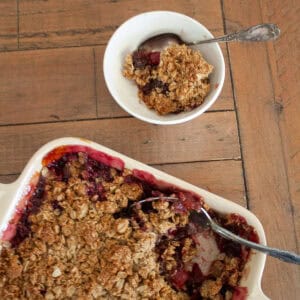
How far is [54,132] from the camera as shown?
113 centimetres

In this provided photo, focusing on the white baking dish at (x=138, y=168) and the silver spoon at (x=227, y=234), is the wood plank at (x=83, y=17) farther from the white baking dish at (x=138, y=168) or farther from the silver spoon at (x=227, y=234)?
the silver spoon at (x=227, y=234)

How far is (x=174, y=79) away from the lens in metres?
1.05

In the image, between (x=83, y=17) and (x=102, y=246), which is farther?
(x=83, y=17)

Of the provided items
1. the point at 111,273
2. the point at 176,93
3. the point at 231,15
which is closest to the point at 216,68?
the point at 176,93

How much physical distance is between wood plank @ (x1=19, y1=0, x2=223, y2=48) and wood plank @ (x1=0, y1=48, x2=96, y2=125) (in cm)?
3

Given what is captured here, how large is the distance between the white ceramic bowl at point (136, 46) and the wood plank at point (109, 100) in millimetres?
68

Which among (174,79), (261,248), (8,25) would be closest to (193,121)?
(174,79)

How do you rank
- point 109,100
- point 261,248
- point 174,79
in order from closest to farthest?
point 261,248, point 174,79, point 109,100

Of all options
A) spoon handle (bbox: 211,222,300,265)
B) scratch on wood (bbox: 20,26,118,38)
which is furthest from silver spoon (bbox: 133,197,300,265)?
scratch on wood (bbox: 20,26,118,38)

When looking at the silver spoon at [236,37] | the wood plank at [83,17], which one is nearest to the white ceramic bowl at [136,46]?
the silver spoon at [236,37]

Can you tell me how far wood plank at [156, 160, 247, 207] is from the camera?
1.12m

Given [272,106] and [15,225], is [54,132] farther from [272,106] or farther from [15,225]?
[272,106]

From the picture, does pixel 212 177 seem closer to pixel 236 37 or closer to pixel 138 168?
pixel 138 168

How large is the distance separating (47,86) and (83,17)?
8.0 inches
